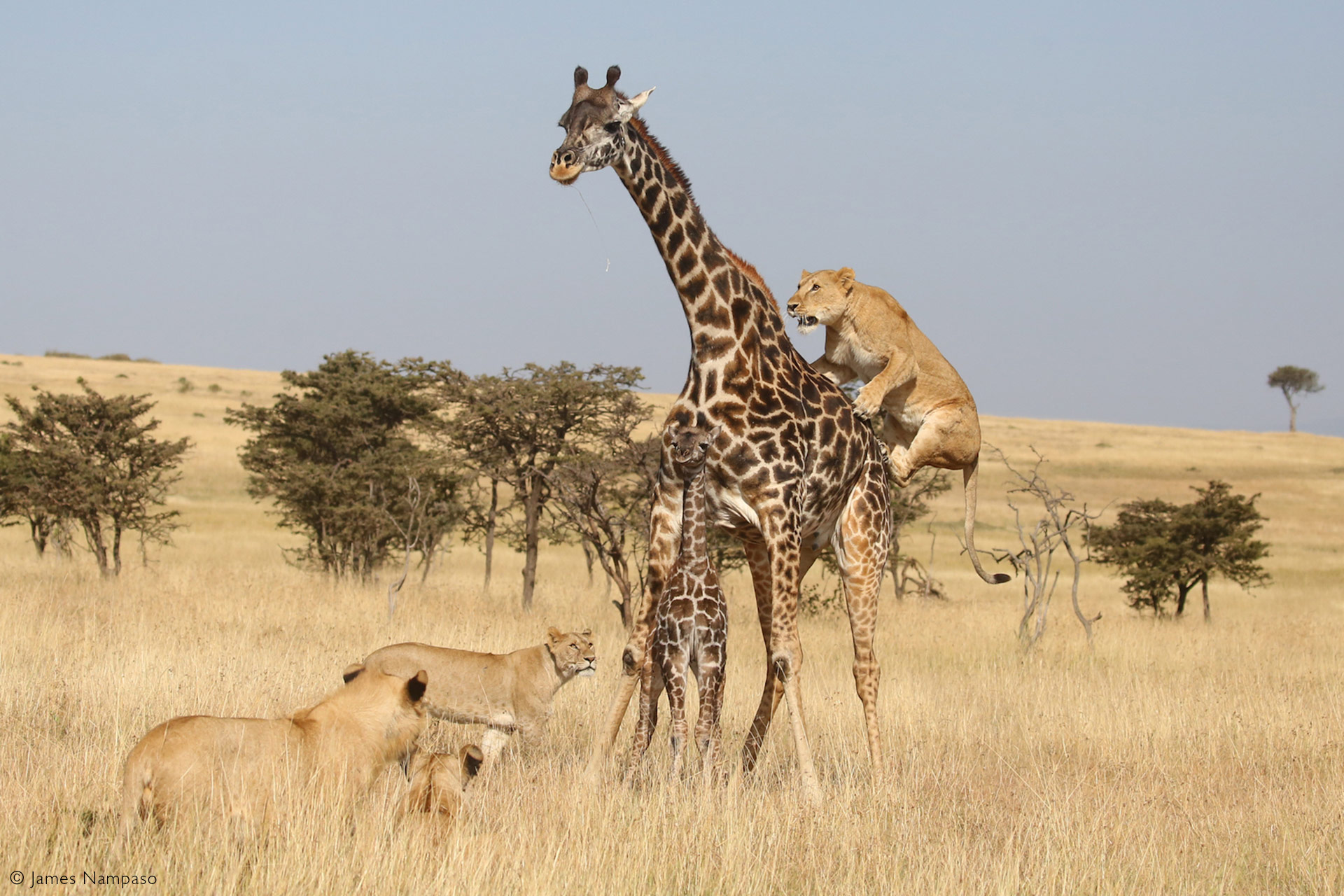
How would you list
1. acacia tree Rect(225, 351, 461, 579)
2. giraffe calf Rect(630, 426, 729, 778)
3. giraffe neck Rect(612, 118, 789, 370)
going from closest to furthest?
giraffe calf Rect(630, 426, 729, 778) < giraffe neck Rect(612, 118, 789, 370) < acacia tree Rect(225, 351, 461, 579)

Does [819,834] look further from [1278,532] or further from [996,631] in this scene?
[1278,532]

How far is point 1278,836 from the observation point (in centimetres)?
588

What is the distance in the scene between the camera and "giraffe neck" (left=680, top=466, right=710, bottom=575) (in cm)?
546

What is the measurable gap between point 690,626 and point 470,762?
121 centimetres

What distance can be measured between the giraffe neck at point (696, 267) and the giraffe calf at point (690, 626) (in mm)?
537

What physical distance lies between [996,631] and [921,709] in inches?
317

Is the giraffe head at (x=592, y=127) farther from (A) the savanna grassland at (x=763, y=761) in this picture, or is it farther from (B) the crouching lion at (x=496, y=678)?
(B) the crouching lion at (x=496, y=678)

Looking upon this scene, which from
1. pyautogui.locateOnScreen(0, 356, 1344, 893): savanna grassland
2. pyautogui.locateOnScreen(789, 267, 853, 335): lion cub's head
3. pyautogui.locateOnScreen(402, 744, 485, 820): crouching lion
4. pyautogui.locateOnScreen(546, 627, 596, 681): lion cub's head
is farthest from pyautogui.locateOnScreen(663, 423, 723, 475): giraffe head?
pyautogui.locateOnScreen(546, 627, 596, 681): lion cub's head

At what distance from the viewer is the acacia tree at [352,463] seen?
20.2 m

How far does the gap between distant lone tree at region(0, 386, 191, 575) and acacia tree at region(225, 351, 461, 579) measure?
6.98 feet

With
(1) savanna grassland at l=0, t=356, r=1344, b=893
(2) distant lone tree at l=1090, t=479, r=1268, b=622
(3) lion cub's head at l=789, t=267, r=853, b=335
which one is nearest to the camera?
(1) savanna grassland at l=0, t=356, r=1344, b=893

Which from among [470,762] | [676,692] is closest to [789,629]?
[676,692]

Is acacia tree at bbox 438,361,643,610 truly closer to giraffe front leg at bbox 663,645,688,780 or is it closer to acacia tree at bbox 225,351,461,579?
acacia tree at bbox 225,351,461,579

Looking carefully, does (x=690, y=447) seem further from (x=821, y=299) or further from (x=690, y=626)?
(x=821, y=299)
